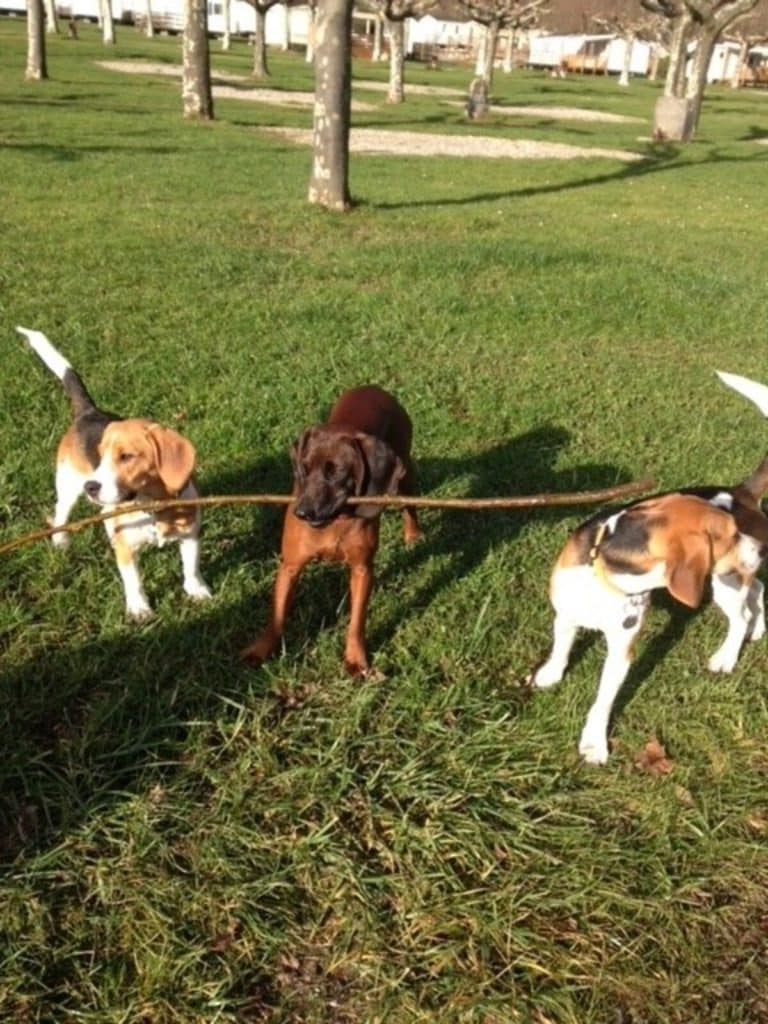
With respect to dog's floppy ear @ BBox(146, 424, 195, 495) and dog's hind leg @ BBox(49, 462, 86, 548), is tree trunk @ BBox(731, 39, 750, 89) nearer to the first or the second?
dog's hind leg @ BBox(49, 462, 86, 548)

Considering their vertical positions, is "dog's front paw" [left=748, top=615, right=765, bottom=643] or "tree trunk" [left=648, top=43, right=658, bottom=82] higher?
"tree trunk" [left=648, top=43, right=658, bottom=82]

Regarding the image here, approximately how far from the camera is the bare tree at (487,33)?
24.5 m

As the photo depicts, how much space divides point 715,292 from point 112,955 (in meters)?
8.40

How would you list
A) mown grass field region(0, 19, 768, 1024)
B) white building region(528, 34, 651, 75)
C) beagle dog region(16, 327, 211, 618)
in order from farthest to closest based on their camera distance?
1. white building region(528, 34, 651, 75)
2. beagle dog region(16, 327, 211, 618)
3. mown grass field region(0, 19, 768, 1024)

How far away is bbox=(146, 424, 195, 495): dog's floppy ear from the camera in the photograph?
11.3 ft

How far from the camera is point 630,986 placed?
2533 mm

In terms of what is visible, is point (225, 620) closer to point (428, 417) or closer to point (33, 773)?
point (33, 773)

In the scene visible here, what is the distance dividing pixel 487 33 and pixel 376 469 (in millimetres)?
31913

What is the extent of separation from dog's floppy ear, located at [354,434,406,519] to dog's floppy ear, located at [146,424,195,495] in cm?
72

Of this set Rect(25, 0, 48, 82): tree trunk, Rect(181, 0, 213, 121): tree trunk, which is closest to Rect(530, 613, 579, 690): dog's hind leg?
Rect(181, 0, 213, 121): tree trunk

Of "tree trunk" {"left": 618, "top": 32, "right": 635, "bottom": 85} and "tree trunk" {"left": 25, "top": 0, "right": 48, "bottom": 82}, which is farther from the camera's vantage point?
"tree trunk" {"left": 618, "top": 32, "right": 635, "bottom": 85}

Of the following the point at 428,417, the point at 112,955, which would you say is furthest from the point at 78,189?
the point at 112,955

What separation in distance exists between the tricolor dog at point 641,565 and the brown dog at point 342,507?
29.5 inches

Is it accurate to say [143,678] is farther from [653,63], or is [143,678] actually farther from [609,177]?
[653,63]
